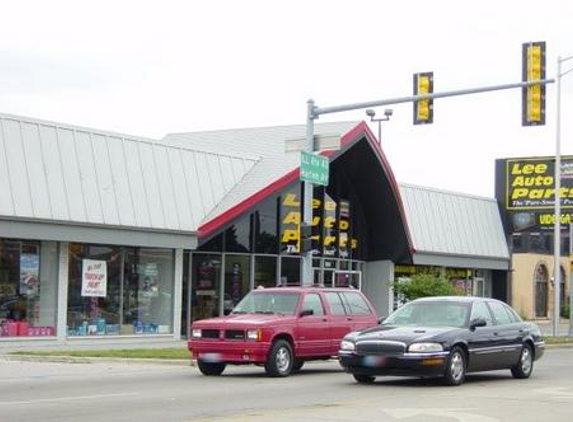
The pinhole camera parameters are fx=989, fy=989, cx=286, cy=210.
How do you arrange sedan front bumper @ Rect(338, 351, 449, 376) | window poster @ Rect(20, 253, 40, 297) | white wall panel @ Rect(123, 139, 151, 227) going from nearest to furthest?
sedan front bumper @ Rect(338, 351, 449, 376) → window poster @ Rect(20, 253, 40, 297) → white wall panel @ Rect(123, 139, 151, 227)

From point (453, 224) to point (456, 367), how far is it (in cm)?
2597

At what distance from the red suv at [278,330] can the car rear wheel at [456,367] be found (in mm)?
3482

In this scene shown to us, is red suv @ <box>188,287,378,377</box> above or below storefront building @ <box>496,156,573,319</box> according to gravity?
below

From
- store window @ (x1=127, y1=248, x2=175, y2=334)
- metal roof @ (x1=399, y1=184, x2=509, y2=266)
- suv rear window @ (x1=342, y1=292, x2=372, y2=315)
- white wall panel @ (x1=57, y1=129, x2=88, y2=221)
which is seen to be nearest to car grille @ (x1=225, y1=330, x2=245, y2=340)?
suv rear window @ (x1=342, y1=292, x2=372, y2=315)

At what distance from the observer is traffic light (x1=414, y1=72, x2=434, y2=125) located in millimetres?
22297

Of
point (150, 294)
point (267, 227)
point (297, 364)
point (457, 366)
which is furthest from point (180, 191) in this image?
point (457, 366)

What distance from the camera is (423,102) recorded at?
22.7 meters

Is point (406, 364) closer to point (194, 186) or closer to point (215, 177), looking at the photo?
point (194, 186)

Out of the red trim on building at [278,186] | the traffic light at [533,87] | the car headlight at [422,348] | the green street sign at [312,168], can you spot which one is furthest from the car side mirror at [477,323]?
the red trim on building at [278,186]

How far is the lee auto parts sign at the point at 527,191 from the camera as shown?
1683 inches

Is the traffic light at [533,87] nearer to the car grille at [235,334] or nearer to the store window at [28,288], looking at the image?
the car grille at [235,334]

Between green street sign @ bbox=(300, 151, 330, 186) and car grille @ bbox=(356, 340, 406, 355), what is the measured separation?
8.92m

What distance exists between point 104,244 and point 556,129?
1752 centimetres

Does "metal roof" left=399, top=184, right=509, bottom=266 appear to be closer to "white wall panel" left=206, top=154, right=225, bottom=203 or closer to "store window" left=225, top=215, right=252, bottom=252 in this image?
"store window" left=225, top=215, right=252, bottom=252
